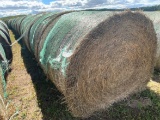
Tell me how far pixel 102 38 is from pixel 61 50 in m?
0.94

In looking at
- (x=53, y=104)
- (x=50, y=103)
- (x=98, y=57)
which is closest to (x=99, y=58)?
(x=98, y=57)

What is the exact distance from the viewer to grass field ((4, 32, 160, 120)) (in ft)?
20.3

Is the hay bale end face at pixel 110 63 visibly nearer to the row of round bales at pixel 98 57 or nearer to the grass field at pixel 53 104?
the row of round bales at pixel 98 57

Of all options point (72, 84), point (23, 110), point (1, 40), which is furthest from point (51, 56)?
point (1, 40)

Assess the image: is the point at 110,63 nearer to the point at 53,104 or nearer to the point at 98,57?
→ the point at 98,57

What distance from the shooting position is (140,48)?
6391mm

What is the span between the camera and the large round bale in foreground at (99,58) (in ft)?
16.9

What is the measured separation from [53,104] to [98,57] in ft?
6.95

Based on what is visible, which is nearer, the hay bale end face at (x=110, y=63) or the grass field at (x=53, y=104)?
the hay bale end face at (x=110, y=63)

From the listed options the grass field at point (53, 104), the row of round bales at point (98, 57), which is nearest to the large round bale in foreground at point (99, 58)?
the row of round bales at point (98, 57)

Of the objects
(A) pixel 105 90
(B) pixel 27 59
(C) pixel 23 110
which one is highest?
(A) pixel 105 90

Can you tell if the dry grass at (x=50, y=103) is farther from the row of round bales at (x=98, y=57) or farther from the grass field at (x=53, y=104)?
the row of round bales at (x=98, y=57)

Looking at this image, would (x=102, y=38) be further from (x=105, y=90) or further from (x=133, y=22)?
(x=105, y=90)

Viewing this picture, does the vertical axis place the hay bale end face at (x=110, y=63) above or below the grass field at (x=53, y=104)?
above
